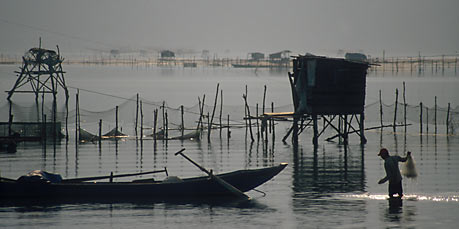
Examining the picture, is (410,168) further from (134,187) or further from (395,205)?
(134,187)

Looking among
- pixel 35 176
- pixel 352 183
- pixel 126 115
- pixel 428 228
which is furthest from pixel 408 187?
pixel 126 115

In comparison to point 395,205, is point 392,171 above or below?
above

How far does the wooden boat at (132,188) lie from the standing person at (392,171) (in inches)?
145

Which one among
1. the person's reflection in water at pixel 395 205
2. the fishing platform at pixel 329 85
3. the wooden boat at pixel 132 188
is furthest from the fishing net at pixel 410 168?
the fishing platform at pixel 329 85

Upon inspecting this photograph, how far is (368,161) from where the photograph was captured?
3781 centimetres

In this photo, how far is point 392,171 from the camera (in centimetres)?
2397

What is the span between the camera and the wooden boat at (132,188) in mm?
25609

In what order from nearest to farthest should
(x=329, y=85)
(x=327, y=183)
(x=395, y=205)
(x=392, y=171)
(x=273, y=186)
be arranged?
(x=392, y=171) < (x=395, y=205) < (x=273, y=186) < (x=327, y=183) < (x=329, y=85)

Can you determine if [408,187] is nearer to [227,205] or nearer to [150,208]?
[227,205]

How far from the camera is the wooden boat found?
84.0ft

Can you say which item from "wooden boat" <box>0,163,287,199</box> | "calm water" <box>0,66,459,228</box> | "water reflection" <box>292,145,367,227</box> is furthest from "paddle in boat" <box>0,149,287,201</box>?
"water reflection" <box>292,145,367,227</box>

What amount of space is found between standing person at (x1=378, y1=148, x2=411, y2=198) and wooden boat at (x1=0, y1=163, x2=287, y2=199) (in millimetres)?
3672

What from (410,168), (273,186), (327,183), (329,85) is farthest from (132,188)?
(329,85)

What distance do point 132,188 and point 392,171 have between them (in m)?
8.80
